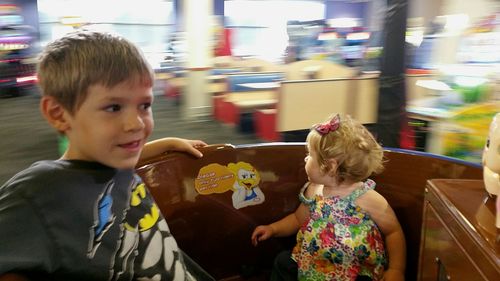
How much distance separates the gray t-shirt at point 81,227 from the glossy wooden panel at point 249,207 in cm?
45

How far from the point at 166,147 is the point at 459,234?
3.22 feet

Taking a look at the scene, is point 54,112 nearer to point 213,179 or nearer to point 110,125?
point 110,125

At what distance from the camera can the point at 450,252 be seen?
3.28 feet

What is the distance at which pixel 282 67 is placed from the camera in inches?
235

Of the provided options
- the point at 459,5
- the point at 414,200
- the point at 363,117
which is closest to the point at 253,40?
the point at 363,117

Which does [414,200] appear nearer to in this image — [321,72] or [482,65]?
[482,65]

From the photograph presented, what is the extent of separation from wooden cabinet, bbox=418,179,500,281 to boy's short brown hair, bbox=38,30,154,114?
30.6 inches

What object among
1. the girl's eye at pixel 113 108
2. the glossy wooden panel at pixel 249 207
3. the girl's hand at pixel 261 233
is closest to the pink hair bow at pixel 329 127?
the glossy wooden panel at pixel 249 207

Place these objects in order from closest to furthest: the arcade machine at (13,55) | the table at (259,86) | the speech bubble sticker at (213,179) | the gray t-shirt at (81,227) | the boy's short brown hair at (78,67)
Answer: the gray t-shirt at (81,227) < the boy's short brown hair at (78,67) < the speech bubble sticker at (213,179) < the table at (259,86) < the arcade machine at (13,55)

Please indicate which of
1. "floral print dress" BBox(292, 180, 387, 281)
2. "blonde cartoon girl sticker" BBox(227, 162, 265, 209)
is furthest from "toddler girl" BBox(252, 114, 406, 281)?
"blonde cartoon girl sticker" BBox(227, 162, 265, 209)

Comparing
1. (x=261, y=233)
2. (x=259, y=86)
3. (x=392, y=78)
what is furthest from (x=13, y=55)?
(x=261, y=233)

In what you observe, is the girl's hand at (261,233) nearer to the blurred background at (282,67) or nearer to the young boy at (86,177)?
the young boy at (86,177)

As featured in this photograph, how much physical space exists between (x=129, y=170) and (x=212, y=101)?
4914 mm

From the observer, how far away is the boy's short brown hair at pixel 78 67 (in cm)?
86
